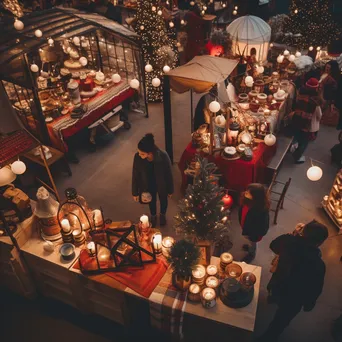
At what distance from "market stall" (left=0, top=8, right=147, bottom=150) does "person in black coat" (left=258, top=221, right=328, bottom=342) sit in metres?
4.65

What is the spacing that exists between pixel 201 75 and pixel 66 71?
4.01 meters

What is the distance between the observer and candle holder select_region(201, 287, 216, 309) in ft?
11.5

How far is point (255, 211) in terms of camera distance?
4328 mm

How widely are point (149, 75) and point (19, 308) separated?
20.4 feet

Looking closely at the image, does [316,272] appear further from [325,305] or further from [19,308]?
[19,308]

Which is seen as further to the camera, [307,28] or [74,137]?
[307,28]

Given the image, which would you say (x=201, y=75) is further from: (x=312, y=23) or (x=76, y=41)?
(x=312, y=23)

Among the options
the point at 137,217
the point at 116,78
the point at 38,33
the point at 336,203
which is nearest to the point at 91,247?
the point at 137,217

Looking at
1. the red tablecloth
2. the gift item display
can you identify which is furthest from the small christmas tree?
the gift item display

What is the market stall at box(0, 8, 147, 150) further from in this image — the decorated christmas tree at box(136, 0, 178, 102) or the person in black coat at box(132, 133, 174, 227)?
the person in black coat at box(132, 133, 174, 227)

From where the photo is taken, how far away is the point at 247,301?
138 inches

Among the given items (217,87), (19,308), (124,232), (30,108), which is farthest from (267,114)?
(19,308)

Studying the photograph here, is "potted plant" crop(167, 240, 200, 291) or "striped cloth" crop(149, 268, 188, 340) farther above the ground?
"potted plant" crop(167, 240, 200, 291)

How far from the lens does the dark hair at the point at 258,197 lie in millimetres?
4156
